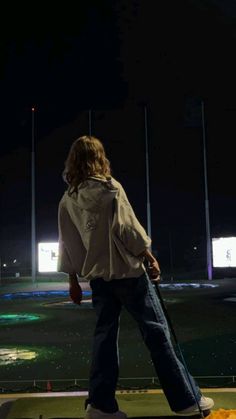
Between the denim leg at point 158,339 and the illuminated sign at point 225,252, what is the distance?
64.6 ft

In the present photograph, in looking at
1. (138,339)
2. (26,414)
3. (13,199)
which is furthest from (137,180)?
(26,414)

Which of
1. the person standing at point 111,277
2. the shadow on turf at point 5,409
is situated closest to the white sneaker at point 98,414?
the person standing at point 111,277

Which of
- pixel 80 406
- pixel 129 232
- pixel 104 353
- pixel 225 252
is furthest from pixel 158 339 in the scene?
pixel 225 252

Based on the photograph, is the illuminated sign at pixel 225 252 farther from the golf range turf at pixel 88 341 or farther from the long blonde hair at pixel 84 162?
the long blonde hair at pixel 84 162

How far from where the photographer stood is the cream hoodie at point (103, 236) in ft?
9.52

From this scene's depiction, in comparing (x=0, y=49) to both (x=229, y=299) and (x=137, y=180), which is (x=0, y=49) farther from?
(x=137, y=180)

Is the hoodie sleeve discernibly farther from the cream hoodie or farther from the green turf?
the green turf

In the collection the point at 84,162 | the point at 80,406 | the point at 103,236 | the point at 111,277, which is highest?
the point at 84,162

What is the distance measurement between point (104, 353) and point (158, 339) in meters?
0.29

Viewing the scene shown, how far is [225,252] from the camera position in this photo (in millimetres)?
22250

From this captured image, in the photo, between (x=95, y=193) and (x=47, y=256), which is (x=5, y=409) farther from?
(x=47, y=256)

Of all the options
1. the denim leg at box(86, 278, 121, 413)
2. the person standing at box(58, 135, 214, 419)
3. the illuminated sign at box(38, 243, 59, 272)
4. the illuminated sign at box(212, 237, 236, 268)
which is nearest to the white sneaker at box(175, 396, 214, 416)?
the person standing at box(58, 135, 214, 419)

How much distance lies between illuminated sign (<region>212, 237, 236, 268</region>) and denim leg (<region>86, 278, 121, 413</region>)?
19667 mm

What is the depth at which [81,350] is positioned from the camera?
6672 millimetres
